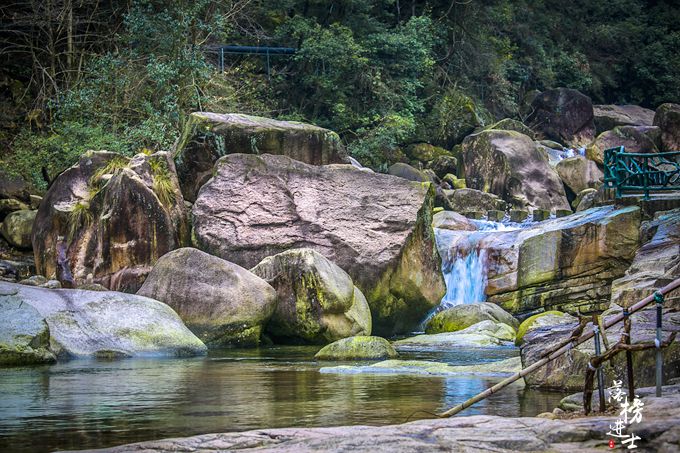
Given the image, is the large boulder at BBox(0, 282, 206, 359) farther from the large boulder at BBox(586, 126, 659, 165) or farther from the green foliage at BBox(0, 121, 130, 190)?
the large boulder at BBox(586, 126, 659, 165)

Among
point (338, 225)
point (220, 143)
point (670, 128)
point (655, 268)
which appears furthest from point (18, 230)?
point (670, 128)

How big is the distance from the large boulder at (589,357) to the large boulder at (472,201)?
1851 centimetres

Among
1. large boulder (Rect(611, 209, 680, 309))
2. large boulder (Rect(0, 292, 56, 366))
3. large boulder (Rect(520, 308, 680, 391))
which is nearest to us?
large boulder (Rect(520, 308, 680, 391))

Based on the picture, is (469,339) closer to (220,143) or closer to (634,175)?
(634,175)

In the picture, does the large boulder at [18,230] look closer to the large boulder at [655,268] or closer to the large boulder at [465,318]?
the large boulder at [465,318]

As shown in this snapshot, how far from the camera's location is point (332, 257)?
16156 mm

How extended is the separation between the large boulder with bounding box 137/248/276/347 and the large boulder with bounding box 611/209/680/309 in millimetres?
5123

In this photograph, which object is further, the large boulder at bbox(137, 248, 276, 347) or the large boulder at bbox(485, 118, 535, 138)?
the large boulder at bbox(485, 118, 535, 138)

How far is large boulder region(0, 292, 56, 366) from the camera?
10544mm

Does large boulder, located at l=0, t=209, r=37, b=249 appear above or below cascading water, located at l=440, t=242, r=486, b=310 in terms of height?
above

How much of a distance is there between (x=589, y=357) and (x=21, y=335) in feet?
21.2

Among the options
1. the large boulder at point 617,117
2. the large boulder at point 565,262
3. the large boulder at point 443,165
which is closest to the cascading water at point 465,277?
the large boulder at point 565,262

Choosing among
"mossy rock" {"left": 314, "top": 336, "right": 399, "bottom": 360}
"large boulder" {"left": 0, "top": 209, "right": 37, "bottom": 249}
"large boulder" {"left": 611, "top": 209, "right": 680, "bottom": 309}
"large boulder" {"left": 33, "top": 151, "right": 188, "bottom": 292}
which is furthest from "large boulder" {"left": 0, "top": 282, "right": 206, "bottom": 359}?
"large boulder" {"left": 0, "top": 209, "right": 37, "bottom": 249}

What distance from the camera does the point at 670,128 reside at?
33281 millimetres
